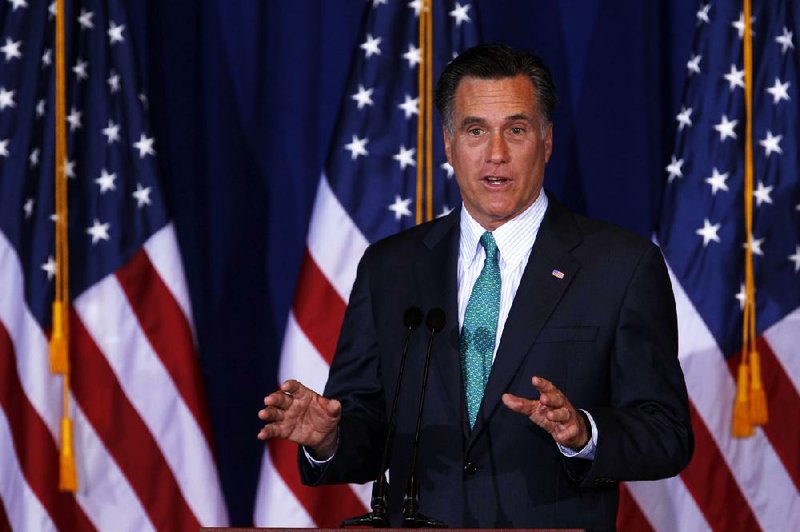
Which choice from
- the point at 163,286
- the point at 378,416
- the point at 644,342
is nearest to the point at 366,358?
the point at 378,416

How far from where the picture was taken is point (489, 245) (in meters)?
2.45

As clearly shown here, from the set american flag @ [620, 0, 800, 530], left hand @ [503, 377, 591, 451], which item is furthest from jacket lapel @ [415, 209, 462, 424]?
american flag @ [620, 0, 800, 530]

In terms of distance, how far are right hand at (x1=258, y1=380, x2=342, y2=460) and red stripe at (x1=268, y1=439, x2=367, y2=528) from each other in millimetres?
1684

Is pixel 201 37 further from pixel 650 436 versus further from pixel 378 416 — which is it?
pixel 650 436

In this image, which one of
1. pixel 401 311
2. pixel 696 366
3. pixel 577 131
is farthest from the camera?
pixel 577 131

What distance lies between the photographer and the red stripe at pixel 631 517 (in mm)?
3836

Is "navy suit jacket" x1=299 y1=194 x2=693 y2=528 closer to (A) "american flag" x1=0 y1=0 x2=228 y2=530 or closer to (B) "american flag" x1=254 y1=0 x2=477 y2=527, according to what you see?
(B) "american flag" x1=254 y1=0 x2=477 y2=527

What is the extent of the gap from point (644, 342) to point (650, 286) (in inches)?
4.7

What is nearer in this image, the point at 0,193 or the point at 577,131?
the point at 0,193

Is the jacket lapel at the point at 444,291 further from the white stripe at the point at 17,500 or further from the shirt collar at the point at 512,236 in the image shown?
the white stripe at the point at 17,500

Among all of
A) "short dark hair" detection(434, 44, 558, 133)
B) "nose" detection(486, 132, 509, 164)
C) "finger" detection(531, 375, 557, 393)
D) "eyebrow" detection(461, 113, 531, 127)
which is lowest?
"finger" detection(531, 375, 557, 393)

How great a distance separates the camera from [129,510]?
12.7 ft

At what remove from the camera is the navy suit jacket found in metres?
2.24

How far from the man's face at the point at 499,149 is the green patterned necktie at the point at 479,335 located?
0.15 meters
